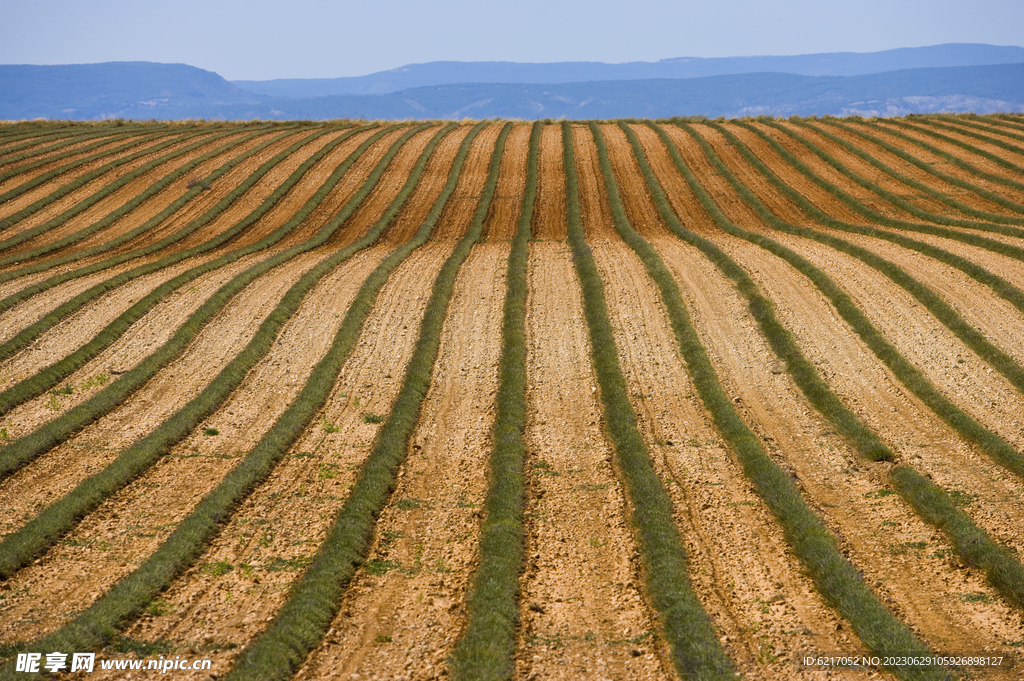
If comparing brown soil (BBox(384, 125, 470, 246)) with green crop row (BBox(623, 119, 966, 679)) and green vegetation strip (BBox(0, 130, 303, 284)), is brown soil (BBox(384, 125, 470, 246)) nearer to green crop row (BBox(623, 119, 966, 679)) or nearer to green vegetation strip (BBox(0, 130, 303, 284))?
green vegetation strip (BBox(0, 130, 303, 284))

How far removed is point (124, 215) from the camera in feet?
119

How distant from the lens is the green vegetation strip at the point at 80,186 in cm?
3503

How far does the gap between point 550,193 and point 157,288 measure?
68.0ft

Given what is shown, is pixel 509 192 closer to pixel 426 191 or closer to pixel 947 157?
pixel 426 191

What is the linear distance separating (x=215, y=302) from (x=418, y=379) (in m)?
9.63

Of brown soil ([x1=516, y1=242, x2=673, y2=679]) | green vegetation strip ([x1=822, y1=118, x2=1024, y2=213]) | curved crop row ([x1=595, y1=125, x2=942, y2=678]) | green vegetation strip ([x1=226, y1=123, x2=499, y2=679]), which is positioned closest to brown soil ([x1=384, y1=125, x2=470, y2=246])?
curved crop row ([x1=595, y1=125, x2=942, y2=678])

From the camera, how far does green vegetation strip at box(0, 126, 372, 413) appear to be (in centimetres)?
1841

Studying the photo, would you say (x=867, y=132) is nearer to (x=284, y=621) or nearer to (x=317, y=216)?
(x=317, y=216)

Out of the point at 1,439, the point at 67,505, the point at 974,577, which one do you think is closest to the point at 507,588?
the point at 974,577

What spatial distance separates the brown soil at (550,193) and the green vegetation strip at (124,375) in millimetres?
11290

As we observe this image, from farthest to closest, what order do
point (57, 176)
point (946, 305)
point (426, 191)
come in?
point (57, 176) < point (426, 191) < point (946, 305)

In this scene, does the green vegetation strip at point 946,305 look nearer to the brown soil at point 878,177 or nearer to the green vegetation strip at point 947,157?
the brown soil at point 878,177

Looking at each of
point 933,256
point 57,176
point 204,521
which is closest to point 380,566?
point 204,521

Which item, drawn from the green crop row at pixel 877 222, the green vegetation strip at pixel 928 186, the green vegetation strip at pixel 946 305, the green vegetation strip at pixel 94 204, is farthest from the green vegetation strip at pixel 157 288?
the green vegetation strip at pixel 928 186
